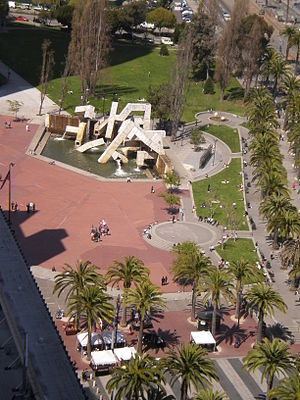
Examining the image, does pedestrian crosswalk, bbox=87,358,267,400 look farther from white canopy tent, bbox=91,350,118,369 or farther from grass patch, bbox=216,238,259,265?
grass patch, bbox=216,238,259,265

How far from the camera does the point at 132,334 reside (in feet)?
267

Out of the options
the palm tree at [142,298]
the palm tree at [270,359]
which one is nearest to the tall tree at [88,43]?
the palm tree at [142,298]

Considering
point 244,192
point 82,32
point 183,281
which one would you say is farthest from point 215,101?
point 183,281

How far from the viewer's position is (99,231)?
340 ft

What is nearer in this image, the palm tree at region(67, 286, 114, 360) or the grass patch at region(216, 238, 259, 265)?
the palm tree at region(67, 286, 114, 360)

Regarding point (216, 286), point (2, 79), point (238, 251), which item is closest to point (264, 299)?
point (216, 286)

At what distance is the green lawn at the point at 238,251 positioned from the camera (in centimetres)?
9775

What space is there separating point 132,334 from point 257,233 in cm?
3072

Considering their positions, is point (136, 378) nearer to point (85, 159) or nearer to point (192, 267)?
point (192, 267)

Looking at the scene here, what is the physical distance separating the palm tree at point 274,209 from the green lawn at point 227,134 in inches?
1586

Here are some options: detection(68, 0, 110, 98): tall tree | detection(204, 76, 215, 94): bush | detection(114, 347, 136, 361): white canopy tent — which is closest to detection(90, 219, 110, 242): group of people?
detection(114, 347, 136, 361): white canopy tent

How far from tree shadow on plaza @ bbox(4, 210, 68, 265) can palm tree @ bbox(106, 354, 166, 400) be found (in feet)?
111

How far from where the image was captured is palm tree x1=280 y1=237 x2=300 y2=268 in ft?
299

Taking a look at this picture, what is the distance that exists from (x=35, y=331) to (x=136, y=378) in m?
8.90
